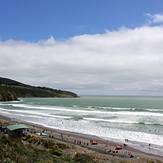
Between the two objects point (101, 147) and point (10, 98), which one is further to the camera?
point (10, 98)

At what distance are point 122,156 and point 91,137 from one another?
12.8 metres

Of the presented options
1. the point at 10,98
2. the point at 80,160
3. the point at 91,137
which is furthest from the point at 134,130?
the point at 10,98

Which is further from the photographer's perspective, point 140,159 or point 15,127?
point 15,127

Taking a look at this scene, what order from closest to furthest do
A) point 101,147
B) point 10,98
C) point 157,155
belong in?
point 157,155
point 101,147
point 10,98

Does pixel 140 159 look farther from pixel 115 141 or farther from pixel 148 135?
pixel 148 135

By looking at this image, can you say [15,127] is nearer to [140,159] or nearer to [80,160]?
[140,159]

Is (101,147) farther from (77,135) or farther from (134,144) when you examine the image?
(77,135)

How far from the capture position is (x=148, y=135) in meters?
46.9

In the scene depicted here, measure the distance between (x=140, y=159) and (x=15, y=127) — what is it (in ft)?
41.4

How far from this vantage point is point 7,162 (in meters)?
12.6

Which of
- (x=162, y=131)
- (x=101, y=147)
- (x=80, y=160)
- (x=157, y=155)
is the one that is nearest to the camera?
(x=80, y=160)

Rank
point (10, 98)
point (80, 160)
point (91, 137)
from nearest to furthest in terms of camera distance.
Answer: point (80, 160)
point (91, 137)
point (10, 98)

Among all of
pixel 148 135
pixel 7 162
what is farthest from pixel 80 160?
pixel 148 135

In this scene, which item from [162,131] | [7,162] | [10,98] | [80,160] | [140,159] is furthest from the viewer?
[10,98]
